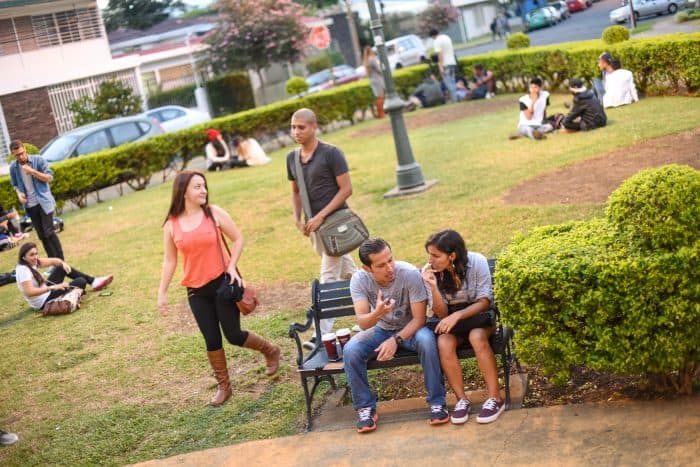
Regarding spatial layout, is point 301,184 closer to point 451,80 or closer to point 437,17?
point 451,80

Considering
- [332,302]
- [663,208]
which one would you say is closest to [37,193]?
[332,302]

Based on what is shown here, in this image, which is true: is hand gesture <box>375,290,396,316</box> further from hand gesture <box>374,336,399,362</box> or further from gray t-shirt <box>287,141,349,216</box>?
gray t-shirt <box>287,141,349,216</box>

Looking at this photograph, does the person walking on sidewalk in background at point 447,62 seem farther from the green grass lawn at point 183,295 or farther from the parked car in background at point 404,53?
the parked car in background at point 404,53

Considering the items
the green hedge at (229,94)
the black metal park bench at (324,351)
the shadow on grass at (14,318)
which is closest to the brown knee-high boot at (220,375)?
the black metal park bench at (324,351)

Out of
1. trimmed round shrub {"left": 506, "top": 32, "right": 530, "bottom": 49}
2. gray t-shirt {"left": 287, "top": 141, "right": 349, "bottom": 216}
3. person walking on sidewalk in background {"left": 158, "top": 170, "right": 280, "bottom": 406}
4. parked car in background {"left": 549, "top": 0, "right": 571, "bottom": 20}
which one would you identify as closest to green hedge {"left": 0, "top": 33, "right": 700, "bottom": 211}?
trimmed round shrub {"left": 506, "top": 32, "right": 530, "bottom": 49}

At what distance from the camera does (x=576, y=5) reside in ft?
102

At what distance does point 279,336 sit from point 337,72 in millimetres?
31718

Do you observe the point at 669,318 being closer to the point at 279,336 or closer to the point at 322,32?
the point at 279,336

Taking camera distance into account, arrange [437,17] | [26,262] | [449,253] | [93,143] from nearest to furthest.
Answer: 1. [449,253]
2. [26,262]
3. [93,143]
4. [437,17]

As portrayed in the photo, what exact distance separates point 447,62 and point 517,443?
835 inches

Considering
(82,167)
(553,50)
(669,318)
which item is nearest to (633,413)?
(669,318)

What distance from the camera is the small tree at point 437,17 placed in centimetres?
5638

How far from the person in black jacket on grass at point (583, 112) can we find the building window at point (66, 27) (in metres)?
19.8

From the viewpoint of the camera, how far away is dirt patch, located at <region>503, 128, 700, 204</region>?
11.2 m
